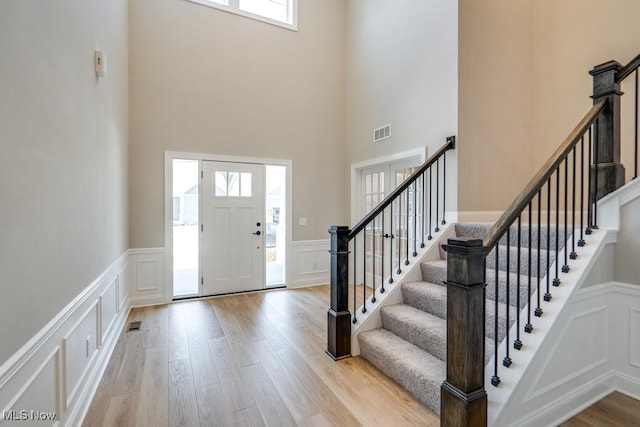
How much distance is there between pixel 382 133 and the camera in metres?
4.68

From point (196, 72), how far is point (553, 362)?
5257mm

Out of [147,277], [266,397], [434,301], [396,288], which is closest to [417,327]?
[434,301]

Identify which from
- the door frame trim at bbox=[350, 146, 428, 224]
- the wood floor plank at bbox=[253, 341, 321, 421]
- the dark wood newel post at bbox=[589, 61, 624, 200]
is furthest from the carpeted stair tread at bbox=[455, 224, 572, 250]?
the wood floor plank at bbox=[253, 341, 321, 421]

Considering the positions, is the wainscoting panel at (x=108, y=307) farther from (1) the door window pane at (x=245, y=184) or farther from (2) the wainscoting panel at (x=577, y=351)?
(2) the wainscoting panel at (x=577, y=351)

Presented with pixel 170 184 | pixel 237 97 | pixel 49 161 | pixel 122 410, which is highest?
pixel 237 97

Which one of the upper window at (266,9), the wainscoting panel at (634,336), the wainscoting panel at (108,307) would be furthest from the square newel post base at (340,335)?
the upper window at (266,9)

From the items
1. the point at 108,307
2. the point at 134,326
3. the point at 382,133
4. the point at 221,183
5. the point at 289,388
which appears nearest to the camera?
the point at 289,388

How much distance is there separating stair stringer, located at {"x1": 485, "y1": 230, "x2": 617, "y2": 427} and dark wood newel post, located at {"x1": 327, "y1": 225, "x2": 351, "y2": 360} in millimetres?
1172

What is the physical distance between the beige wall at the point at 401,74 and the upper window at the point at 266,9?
1.08 meters

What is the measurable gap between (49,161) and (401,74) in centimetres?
411

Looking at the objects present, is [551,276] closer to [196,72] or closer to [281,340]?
[281,340]

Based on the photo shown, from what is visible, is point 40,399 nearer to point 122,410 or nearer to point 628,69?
point 122,410

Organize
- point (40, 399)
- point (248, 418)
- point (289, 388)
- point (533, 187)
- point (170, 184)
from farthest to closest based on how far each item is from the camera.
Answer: point (170, 184)
point (289, 388)
point (248, 418)
point (533, 187)
point (40, 399)

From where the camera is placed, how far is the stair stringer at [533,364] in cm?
169
